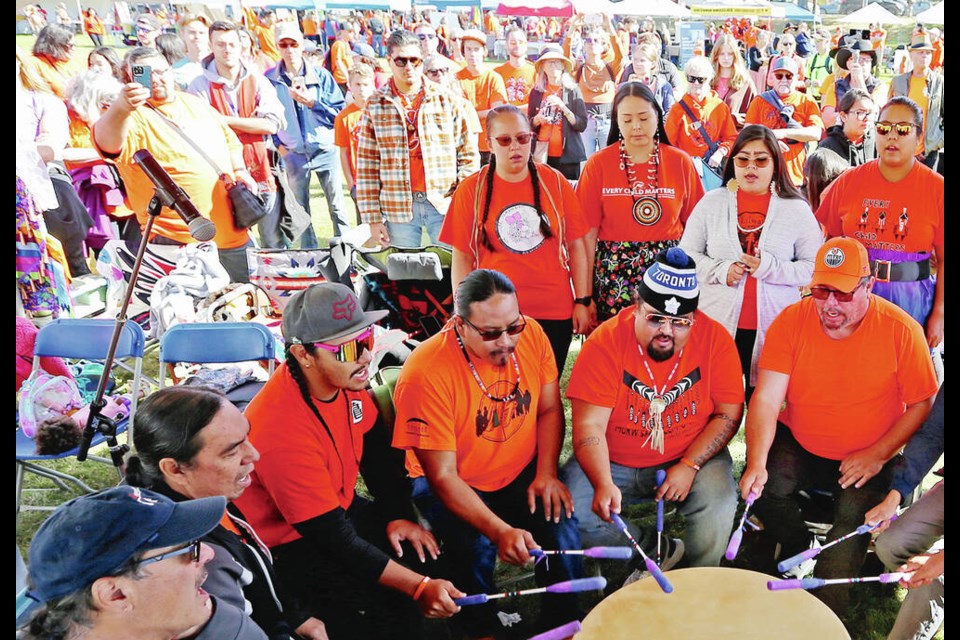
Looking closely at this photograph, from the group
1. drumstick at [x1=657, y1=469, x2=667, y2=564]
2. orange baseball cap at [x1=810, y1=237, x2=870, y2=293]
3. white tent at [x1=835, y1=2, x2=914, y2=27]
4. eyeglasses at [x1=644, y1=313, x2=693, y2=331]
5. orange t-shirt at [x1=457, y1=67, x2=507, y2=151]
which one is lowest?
drumstick at [x1=657, y1=469, x2=667, y2=564]

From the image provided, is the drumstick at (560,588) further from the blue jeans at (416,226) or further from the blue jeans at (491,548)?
the blue jeans at (416,226)

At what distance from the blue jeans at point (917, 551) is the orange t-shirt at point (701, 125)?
158 inches

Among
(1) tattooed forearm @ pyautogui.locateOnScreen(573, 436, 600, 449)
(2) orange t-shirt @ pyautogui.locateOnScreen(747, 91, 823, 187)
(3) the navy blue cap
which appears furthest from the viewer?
(2) orange t-shirt @ pyautogui.locateOnScreen(747, 91, 823, 187)

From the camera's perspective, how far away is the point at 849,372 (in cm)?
329

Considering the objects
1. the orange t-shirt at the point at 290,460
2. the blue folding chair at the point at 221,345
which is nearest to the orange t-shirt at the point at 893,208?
the orange t-shirt at the point at 290,460

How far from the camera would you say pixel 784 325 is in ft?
11.2

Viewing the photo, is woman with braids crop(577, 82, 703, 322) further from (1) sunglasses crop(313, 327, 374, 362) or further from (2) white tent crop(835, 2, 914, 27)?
(2) white tent crop(835, 2, 914, 27)

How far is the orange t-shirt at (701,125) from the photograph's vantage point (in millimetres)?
6516

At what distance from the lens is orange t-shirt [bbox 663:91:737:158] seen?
6516mm

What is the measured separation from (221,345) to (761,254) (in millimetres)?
2736

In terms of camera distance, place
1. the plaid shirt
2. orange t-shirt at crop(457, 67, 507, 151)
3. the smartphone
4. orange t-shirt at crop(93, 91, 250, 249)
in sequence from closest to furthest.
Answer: the smartphone → orange t-shirt at crop(93, 91, 250, 249) → the plaid shirt → orange t-shirt at crop(457, 67, 507, 151)

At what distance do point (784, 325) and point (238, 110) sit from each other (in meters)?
4.57

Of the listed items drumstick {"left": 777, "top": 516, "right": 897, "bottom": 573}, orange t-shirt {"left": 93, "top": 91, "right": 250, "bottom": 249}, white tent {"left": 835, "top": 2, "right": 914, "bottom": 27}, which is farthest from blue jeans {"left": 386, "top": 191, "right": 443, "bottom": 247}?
white tent {"left": 835, "top": 2, "right": 914, "bottom": 27}

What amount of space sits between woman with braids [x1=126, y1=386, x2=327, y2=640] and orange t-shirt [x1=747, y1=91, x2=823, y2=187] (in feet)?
16.5
